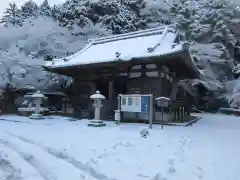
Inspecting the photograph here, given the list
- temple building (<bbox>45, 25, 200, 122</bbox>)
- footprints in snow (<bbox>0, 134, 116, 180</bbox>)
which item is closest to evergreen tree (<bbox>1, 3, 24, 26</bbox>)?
temple building (<bbox>45, 25, 200, 122</bbox>)

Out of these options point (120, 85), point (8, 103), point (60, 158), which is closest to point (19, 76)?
point (8, 103)

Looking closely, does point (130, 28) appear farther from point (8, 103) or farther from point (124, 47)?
point (8, 103)

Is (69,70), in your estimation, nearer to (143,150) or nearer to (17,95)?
(17,95)

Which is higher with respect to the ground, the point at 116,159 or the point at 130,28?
the point at 130,28

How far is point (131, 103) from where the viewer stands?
10602 mm

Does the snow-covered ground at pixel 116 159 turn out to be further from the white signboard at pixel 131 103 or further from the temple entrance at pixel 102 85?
the temple entrance at pixel 102 85

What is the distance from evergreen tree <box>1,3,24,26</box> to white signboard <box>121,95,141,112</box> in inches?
695

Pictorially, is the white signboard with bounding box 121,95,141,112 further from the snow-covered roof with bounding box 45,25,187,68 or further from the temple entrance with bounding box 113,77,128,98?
the temple entrance with bounding box 113,77,128,98

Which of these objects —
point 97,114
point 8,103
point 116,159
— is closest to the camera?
point 116,159

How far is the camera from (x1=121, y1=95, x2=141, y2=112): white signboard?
1034 centimetres

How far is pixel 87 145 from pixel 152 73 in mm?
7658

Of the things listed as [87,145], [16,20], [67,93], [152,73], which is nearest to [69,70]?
[67,93]

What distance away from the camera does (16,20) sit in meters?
25.3

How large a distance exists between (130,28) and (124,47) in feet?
42.8
